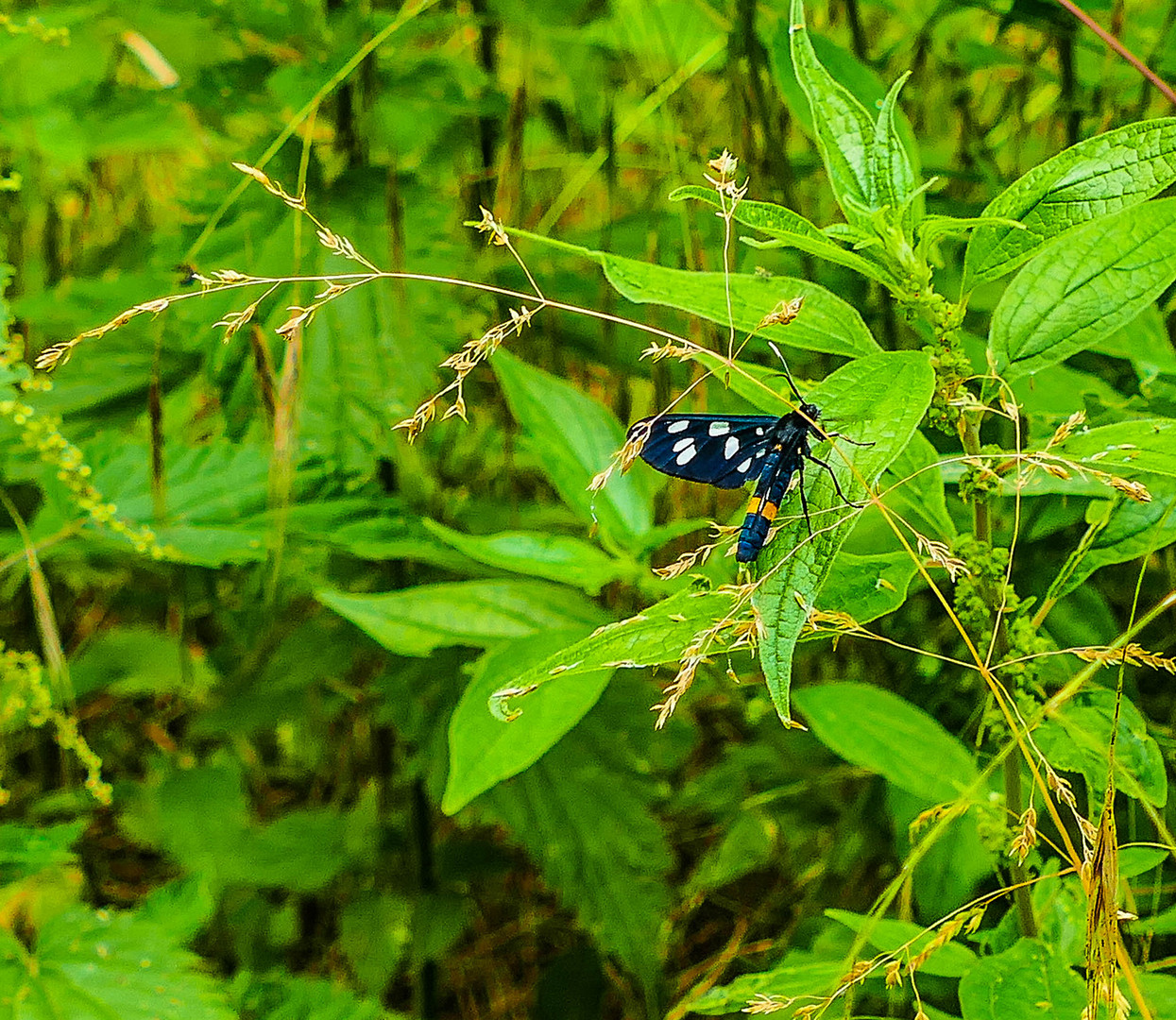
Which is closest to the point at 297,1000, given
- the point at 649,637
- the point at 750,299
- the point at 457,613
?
the point at 457,613

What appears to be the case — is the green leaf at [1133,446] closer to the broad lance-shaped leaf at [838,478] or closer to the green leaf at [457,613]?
the broad lance-shaped leaf at [838,478]

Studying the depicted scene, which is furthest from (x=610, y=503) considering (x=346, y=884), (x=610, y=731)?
(x=346, y=884)

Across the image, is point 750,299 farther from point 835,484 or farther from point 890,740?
point 890,740

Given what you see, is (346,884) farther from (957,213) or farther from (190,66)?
(190,66)

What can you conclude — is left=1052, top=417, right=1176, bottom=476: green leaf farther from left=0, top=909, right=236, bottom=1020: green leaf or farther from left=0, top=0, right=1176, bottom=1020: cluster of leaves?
left=0, top=909, right=236, bottom=1020: green leaf

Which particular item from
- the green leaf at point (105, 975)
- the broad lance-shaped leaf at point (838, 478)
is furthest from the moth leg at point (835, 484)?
the green leaf at point (105, 975)

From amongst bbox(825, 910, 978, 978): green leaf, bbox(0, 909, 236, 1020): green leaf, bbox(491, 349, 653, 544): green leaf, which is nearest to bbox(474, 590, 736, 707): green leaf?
bbox(825, 910, 978, 978): green leaf
